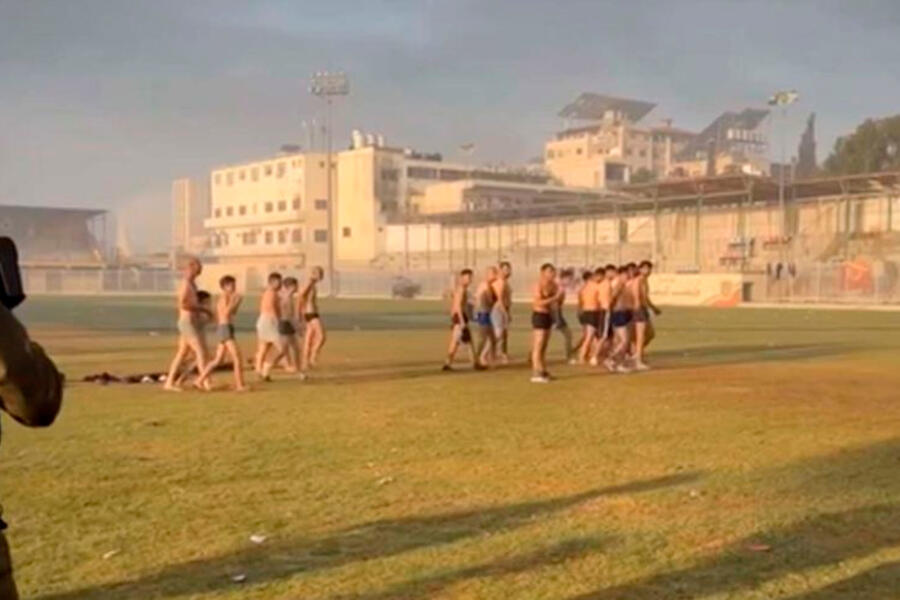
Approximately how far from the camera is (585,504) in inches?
280

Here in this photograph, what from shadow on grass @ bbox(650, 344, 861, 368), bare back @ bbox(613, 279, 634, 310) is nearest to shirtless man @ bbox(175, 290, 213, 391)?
bare back @ bbox(613, 279, 634, 310)

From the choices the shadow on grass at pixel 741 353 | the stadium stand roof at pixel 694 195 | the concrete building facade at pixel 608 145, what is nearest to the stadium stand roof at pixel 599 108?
the concrete building facade at pixel 608 145

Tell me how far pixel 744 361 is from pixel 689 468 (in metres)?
A: 11.0

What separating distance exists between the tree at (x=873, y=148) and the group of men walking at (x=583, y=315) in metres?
77.5

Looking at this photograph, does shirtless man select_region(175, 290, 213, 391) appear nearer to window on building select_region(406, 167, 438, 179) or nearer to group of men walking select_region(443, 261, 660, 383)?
group of men walking select_region(443, 261, 660, 383)

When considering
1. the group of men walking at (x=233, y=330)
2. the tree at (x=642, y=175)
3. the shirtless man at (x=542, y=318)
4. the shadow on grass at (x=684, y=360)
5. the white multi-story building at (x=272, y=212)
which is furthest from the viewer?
the tree at (x=642, y=175)

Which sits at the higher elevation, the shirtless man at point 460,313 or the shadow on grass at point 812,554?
the shirtless man at point 460,313

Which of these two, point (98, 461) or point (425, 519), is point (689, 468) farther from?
point (98, 461)

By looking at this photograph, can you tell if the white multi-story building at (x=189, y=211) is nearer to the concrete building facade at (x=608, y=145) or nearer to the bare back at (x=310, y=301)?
the concrete building facade at (x=608, y=145)

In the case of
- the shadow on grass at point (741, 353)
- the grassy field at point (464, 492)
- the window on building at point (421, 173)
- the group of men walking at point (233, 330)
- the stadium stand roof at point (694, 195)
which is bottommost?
the shadow on grass at point (741, 353)

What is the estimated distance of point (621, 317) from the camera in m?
16.8

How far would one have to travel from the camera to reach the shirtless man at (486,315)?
57.3ft

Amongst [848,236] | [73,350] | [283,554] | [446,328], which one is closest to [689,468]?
[283,554]

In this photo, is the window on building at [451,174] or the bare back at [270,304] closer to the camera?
the bare back at [270,304]
